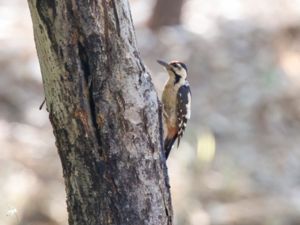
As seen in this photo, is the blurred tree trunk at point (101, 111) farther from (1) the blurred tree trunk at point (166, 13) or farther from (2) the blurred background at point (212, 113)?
(1) the blurred tree trunk at point (166, 13)

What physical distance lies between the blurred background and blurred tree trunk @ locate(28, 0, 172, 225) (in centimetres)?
378

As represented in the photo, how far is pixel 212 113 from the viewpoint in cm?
1009

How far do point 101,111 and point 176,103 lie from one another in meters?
1.57

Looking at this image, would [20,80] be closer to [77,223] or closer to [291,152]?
[291,152]

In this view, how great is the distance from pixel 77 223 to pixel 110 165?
0.30 metres

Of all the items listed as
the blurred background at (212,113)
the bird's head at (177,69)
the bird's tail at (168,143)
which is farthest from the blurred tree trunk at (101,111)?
the blurred background at (212,113)

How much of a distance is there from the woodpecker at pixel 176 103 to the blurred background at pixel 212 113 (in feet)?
8.40

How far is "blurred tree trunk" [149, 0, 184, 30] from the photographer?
445 inches

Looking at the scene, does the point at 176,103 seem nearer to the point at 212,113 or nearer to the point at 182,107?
the point at 182,107

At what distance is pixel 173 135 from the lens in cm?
458

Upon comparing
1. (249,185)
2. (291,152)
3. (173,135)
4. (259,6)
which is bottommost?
(173,135)

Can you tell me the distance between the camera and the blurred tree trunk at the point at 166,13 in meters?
11.3

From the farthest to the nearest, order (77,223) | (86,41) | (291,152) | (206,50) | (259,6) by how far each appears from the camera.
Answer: (259,6) < (206,50) < (291,152) < (77,223) < (86,41)

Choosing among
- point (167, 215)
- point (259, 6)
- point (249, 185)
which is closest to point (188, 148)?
point (249, 185)
